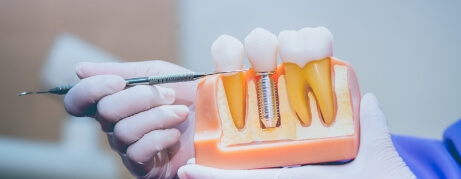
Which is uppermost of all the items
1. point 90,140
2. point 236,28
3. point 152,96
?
point 236,28

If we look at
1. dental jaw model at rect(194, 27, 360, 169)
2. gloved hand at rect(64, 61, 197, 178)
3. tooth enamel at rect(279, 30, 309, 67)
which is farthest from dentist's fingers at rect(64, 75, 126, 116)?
tooth enamel at rect(279, 30, 309, 67)

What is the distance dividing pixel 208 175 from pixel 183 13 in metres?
0.38

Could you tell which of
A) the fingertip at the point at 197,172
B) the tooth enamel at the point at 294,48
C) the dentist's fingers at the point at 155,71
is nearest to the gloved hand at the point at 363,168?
the fingertip at the point at 197,172

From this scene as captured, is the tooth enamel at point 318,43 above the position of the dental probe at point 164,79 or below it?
above

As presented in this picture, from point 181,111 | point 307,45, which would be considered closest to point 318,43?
point 307,45

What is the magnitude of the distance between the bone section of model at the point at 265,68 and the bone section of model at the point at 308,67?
16 millimetres

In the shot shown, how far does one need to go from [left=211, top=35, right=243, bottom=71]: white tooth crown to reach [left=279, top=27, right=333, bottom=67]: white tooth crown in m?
0.06

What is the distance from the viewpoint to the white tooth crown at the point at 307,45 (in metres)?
0.52

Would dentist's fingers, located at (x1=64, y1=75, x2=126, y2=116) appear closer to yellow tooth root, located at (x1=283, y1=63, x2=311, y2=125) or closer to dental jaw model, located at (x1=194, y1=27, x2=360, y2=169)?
dental jaw model, located at (x1=194, y1=27, x2=360, y2=169)

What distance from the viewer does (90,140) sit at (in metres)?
0.83

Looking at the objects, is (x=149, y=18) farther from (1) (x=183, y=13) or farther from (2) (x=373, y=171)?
(2) (x=373, y=171)

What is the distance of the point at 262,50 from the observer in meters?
0.53

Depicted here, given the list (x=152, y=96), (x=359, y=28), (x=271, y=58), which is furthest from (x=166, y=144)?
(x=359, y=28)

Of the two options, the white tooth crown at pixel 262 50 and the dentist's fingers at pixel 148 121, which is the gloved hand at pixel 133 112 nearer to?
the dentist's fingers at pixel 148 121
